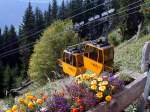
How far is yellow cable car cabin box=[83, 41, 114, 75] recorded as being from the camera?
22.7 meters

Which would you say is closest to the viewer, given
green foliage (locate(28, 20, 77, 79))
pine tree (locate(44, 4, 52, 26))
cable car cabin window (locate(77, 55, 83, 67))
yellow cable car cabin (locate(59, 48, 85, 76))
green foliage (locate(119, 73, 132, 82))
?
green foliage (locate(119, 73, 132, 82))

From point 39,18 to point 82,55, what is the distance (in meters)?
73.9

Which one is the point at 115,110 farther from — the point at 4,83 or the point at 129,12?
the point at 4,83

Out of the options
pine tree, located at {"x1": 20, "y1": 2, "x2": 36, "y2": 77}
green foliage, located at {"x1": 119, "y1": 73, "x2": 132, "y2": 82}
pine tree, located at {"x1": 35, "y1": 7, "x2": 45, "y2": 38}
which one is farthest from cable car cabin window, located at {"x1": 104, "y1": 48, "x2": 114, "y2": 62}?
pine tree, located at {"x1": 35, "y1": 7, "x2": 45, "y2": 38}

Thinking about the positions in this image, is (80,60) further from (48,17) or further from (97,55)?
(48,17)

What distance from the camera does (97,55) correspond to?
24000mm

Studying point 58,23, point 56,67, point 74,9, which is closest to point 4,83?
point 58,23

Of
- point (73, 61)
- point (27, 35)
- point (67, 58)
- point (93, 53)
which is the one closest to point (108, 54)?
point (93, 53)

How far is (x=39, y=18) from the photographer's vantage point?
98.1 m

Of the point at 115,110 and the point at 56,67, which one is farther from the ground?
the point at 115,110

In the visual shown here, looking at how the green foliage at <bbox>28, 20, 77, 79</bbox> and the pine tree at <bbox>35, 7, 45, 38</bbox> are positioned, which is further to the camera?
the pine tree at <bbox>35, 7, 45, 38</bbox>

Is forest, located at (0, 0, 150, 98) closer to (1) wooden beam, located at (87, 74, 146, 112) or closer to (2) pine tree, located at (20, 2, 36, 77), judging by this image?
(2) pine tree, located at (20, 2, 36, 77)

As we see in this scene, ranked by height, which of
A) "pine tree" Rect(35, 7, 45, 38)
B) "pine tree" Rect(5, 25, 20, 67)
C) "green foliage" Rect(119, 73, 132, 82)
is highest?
"pine tree" Rect(35, 7, 45, 38)

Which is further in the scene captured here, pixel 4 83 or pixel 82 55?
pixel 4 83
